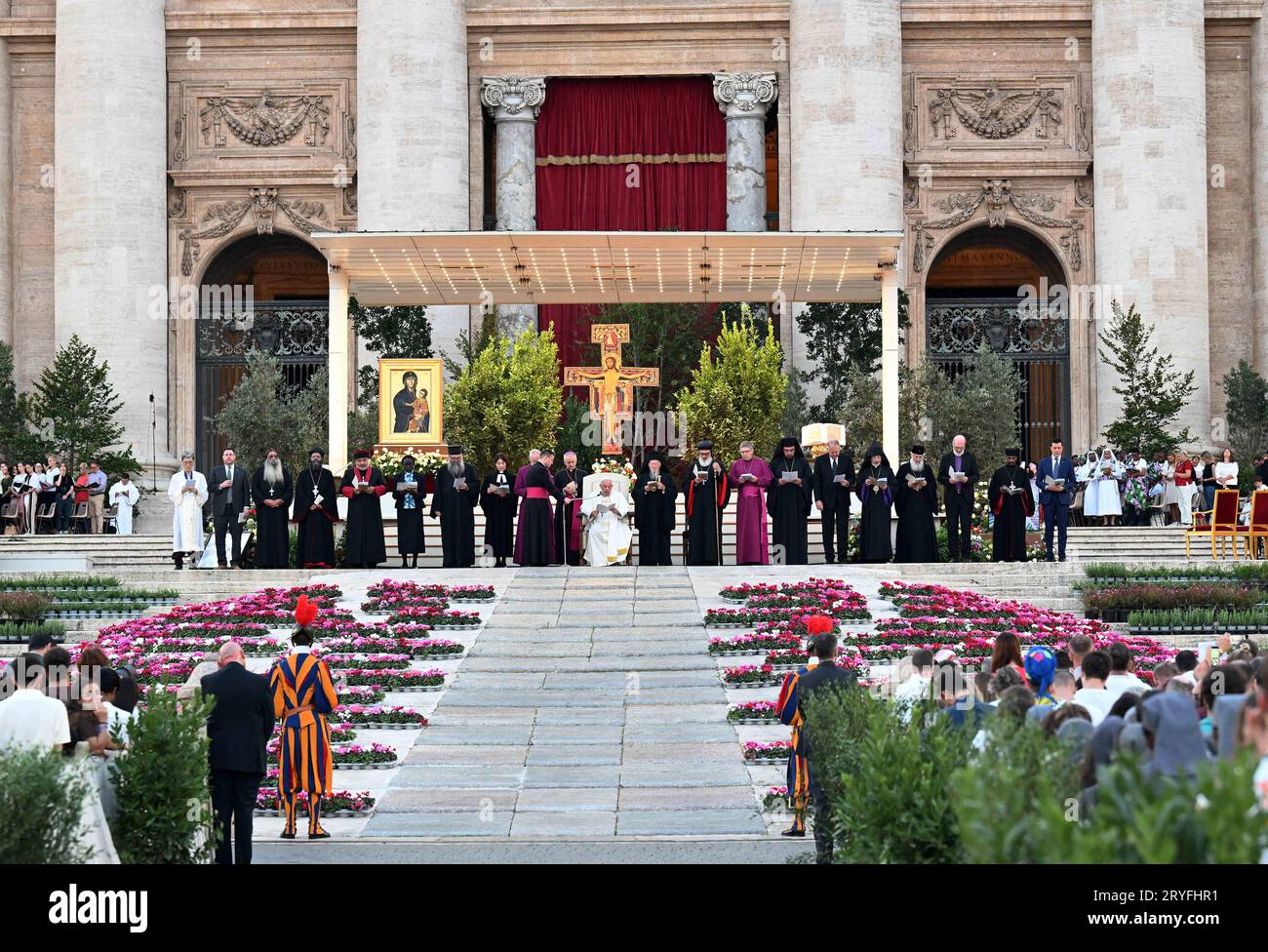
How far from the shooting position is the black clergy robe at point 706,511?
24.9 meters

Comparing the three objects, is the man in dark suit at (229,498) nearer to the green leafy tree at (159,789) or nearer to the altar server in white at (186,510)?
the altar server in white at (186,510)

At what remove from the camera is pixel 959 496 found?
2511 centimetres

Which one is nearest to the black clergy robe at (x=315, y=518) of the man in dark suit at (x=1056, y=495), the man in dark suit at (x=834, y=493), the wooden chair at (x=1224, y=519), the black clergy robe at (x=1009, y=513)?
the man in dark suit at (x=834, y=493)

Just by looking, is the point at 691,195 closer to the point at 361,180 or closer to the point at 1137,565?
the point at 361,180

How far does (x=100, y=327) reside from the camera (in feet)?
125

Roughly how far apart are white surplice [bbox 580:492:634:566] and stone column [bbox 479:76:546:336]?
16110 mm

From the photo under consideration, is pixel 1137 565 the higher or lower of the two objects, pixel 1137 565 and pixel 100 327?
the lower

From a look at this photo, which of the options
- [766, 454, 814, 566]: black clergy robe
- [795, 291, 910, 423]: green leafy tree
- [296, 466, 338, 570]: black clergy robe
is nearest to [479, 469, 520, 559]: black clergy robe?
[296, 466, 338, 570]: black clergy robe

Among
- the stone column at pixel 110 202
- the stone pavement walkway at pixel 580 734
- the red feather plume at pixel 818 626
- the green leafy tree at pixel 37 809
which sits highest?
the stone column at pixel 110 202

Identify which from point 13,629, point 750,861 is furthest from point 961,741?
point 13,629

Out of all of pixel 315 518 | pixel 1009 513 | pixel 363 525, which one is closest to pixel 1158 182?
pixel 1009 513

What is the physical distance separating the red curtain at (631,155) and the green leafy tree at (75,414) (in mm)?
10588

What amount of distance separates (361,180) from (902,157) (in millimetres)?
11320

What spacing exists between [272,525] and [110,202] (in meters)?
16.1
